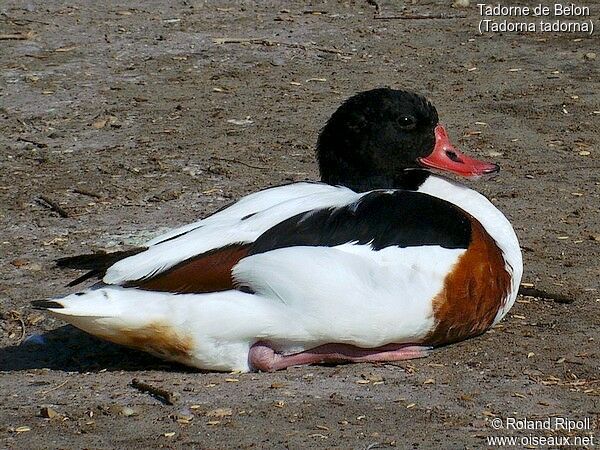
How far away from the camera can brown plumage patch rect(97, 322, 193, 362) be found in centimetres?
550

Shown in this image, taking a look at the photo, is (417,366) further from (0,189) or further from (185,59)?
(185,59)

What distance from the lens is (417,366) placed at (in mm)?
5715

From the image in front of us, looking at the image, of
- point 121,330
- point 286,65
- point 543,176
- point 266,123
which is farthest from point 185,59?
point 121,330

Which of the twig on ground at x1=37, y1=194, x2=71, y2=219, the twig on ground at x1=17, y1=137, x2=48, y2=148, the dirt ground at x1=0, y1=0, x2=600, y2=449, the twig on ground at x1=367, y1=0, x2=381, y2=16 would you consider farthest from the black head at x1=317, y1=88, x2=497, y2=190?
the twig on ground at x1=367, y1=0, x2=381, y2=16

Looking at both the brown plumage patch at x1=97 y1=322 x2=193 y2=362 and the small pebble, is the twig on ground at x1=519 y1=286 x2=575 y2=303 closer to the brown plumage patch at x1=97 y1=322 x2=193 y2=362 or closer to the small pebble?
the brown plumage patch at x1=97 y1=322 x2=193 y2=362

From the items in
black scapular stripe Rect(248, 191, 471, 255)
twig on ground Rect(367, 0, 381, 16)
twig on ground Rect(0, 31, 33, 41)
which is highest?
twig on ground Rect(0, 31, 33, 41)

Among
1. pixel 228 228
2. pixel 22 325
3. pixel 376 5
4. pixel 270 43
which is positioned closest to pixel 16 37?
pixel 270 43

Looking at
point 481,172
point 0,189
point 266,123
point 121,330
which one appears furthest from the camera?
point 266,123

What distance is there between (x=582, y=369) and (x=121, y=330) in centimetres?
196

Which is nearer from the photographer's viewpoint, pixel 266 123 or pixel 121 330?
pixel 121 330

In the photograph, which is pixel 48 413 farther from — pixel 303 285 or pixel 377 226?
pixel 377 226

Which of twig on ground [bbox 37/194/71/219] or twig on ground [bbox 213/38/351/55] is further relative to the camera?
twig on ground [bbox 213/38/351/55]

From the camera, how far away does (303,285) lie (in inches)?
214

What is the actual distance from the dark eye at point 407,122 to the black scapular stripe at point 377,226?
26.5 inches
